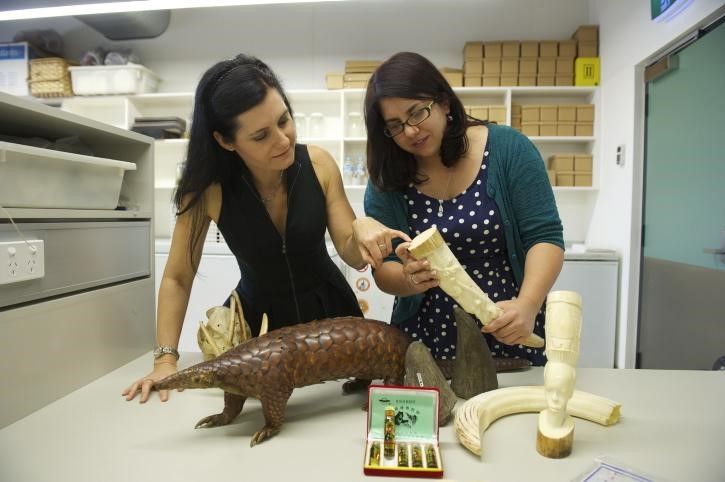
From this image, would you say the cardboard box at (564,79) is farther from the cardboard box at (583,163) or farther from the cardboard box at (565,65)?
the cardboard box at (583,163)

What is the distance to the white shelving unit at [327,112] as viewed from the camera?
3.85m

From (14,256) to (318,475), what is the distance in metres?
0.78

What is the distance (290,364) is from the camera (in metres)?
0.89

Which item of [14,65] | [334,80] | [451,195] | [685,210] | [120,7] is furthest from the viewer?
[14,65]

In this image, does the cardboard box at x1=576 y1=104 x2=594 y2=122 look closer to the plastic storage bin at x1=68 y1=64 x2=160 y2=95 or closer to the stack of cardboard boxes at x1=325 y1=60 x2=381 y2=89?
the stack of cardboard boxes at x1=325 y1=60 x2=381 y2=89

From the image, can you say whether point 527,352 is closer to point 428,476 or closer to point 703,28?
point 428,476

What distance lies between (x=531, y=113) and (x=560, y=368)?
334 centimetres

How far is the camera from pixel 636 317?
3240 millimetres

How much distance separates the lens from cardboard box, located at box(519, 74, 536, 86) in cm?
377

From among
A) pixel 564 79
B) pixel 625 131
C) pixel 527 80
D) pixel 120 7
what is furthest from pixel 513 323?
pixel 564 79

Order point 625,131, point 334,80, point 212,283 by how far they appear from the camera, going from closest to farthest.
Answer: point 625,131
point 212,283
point 334,80

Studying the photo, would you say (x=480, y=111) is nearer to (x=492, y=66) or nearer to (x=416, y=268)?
(x=492, y=66)

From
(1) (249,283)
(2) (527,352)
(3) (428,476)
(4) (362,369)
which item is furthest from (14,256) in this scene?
(2) (527,352)

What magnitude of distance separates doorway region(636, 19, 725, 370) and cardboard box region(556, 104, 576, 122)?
66 cm
